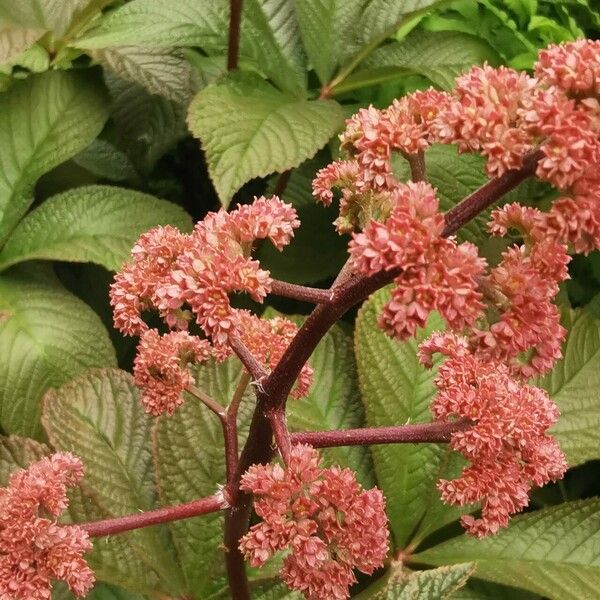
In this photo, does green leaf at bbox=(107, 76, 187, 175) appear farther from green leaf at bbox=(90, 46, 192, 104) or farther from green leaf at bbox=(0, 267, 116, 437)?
green leaf at bbox=(0, 267, 116, 437)

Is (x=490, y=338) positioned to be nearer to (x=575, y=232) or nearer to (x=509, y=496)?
(x=575, y=232)

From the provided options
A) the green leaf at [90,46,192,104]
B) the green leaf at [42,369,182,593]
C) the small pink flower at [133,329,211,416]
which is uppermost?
the green leaf at [90,46,192,104]

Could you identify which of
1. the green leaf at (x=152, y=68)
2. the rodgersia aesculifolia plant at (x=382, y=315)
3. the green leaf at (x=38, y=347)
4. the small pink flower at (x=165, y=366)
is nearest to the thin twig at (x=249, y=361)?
the rodgersia aesculifolia plant at (x=382, y=315)

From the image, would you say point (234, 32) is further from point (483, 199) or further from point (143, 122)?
point (483, 199)

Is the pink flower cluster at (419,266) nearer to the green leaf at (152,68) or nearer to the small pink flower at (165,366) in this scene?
the small pink flower at (165,366)

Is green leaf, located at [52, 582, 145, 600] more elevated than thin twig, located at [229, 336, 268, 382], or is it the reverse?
thin twig, located at [229, 336, 268, 382]

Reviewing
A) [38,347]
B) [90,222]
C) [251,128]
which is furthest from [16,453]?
→ [251,128]

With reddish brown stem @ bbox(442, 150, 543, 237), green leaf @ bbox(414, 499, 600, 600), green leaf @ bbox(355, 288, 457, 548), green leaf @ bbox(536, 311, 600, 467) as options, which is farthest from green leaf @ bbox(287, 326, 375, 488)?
reddish brown stem @ bbox(442, 150, 543, 237)
